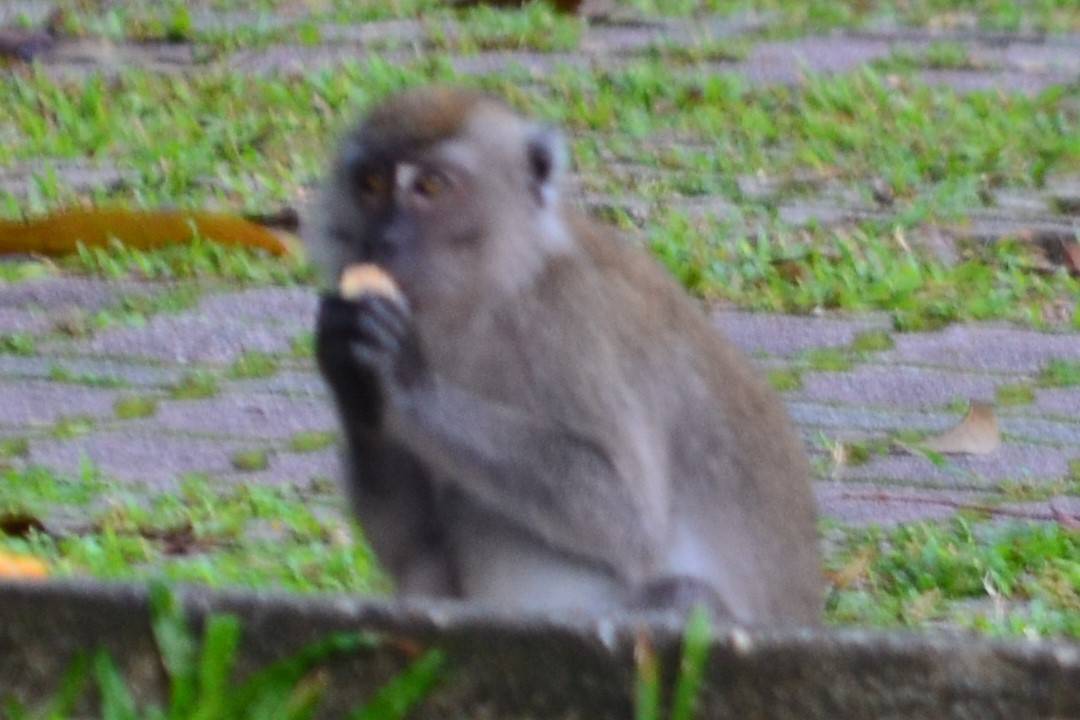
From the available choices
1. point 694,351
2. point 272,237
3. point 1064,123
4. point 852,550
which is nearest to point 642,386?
point 694,351

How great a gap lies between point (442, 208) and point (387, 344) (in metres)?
0.34

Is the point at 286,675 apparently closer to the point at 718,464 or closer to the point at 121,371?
the point at 718,464

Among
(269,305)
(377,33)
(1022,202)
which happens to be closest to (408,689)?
(269,305)

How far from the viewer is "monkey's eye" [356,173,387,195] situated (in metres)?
4.13

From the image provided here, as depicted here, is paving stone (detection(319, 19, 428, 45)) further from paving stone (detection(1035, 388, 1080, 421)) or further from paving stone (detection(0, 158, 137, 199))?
paving stone (detection(1035, 388, 1080, 421))

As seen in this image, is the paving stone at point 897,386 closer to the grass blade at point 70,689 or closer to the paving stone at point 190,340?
the paving stone at point 190,340

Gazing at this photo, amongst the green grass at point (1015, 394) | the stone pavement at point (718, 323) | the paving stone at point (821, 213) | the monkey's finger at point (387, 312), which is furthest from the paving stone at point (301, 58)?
the monkey's finger at point (387, 312)

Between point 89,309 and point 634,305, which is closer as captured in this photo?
point 634,305

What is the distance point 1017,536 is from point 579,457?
115cm

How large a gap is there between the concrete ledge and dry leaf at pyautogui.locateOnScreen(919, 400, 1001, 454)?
2.79 meters

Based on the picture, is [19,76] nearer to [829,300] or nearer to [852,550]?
[829,300]

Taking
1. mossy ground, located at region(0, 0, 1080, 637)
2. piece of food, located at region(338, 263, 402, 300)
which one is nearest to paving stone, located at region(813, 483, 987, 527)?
mossy ground, located at region(0, 0, 1080, 637)

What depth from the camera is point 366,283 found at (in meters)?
3.98

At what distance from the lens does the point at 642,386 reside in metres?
4.20
